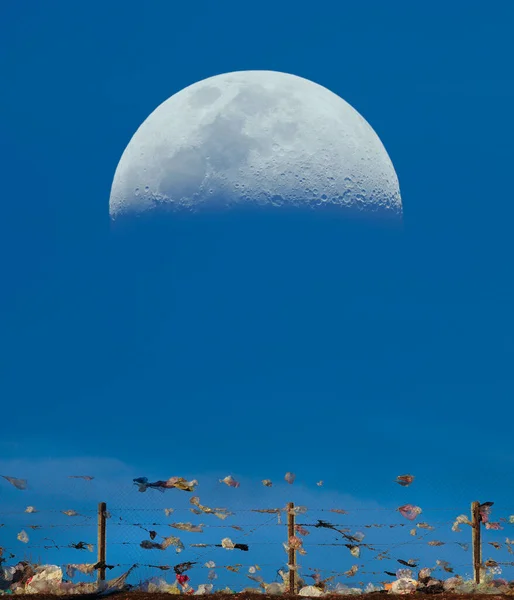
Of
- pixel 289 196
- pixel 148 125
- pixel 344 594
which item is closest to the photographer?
pixel 344 594

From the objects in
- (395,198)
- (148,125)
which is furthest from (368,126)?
(148,125)

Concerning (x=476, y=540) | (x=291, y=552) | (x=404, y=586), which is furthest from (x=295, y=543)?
(x=476, y=540)

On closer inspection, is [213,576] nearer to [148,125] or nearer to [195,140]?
[195,140]

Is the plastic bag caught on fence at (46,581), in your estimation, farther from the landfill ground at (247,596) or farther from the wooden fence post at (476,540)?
the wooden fence post at (476,540)

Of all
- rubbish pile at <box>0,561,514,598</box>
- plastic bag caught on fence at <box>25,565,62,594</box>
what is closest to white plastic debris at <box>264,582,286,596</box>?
rubbish pile at <box>0,561,514,598</box>

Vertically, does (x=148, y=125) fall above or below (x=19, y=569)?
above

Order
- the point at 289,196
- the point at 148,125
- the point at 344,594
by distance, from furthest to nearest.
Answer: the point at 148,125, the point at 289,196, the point at 344,594

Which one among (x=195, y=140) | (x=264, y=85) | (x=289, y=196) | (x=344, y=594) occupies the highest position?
(x=264, y=85)

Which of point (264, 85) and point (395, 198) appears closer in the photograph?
point (264, 85)
